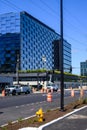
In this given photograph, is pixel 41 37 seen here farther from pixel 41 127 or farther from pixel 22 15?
pixel 41 127

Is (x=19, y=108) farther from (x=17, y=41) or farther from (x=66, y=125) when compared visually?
(x=17, y=41)

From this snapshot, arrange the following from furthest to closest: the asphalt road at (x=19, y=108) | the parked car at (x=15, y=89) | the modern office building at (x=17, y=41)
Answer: the modern office building at (x=17, y=41) → the parked car at (x=15, y=89) → the asphalt road at (x=19, y=108)

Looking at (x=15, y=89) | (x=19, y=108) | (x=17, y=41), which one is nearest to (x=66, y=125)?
(x=19, y=108)

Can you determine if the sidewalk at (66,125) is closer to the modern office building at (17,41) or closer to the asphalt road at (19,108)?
the asphalt road at (19,108)

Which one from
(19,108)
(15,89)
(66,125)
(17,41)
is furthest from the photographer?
(17,41)

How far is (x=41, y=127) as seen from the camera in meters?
13.9

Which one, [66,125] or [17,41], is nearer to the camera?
[66,125]

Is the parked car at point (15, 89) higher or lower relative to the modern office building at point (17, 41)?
lower

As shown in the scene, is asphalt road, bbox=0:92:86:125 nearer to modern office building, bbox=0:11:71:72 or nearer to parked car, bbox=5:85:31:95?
parked car, bbox=5:85:31:95

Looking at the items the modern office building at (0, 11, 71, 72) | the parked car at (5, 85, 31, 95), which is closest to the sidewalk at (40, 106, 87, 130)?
the parked car at (5, 85, 31, 95)

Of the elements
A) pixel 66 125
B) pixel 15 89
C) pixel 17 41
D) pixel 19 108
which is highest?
pixel 17 41

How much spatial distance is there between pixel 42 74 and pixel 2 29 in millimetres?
36248

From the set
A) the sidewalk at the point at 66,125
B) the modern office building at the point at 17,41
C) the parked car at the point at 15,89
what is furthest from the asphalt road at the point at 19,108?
the modern office building at the point at 17,41

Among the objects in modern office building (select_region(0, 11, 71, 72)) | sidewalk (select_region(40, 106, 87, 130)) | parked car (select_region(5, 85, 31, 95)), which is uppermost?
modern office building (select_region(0, 11, 71, 72))
